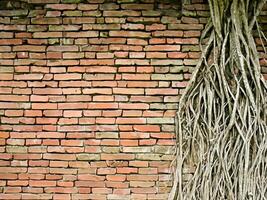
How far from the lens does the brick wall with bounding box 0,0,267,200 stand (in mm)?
3760

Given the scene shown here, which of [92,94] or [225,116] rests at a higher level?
[92,94]

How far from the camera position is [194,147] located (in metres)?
3.76

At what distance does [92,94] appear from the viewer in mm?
3822

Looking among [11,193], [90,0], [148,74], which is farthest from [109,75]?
[11,193]

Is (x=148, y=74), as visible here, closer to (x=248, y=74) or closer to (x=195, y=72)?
(x=195, y=72)

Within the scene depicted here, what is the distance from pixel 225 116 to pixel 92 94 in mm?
985

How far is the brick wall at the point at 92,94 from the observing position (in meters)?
3.76

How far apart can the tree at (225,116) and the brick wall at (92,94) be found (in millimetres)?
113

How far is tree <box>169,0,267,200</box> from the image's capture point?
12.0 ft

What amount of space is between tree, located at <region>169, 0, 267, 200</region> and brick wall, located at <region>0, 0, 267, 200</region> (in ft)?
0.37

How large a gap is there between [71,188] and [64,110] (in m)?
0.57

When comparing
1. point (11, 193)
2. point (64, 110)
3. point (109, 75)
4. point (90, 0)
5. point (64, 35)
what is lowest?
point (11, 193)

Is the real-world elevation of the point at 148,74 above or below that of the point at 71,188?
above

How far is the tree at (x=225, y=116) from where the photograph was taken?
367 cm
